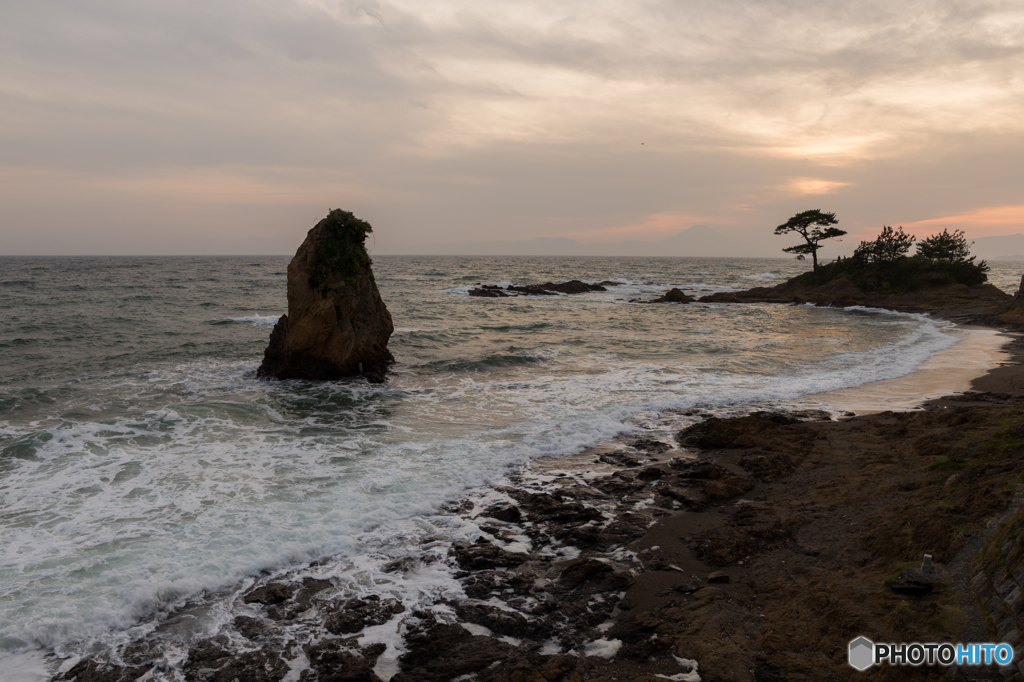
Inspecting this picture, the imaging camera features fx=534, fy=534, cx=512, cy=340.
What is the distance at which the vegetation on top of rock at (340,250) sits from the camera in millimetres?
16188

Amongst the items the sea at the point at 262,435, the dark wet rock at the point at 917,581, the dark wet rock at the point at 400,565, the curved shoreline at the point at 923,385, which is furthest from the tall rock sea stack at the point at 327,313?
the dark wet rock at the point at 917,581

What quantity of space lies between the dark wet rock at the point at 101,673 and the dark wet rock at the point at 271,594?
110 centimetres

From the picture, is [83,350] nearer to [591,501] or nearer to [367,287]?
[367,287]

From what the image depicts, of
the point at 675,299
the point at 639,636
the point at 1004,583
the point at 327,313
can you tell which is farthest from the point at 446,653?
the point at 675,299

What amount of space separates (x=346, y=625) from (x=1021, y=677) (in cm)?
552

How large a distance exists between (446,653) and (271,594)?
7.40 ft

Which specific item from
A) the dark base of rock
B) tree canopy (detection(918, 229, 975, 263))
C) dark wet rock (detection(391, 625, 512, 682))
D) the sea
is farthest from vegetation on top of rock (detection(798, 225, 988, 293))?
dark wet rock (detection(391, 625, 512, 682))

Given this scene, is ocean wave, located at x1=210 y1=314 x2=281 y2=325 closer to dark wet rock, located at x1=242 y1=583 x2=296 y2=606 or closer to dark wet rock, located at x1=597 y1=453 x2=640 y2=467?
dark wet rock, located at x1=597 y1=453 x2=640 y2=467

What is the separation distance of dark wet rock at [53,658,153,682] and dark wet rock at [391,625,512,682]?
2390mm

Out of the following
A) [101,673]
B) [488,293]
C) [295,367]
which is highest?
[488,293]

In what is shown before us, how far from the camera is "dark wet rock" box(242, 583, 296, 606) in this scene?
19.4ft

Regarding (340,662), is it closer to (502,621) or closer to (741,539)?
(502,621)

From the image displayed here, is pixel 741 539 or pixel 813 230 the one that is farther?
pixel 813 230

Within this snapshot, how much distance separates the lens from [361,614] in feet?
18.6
